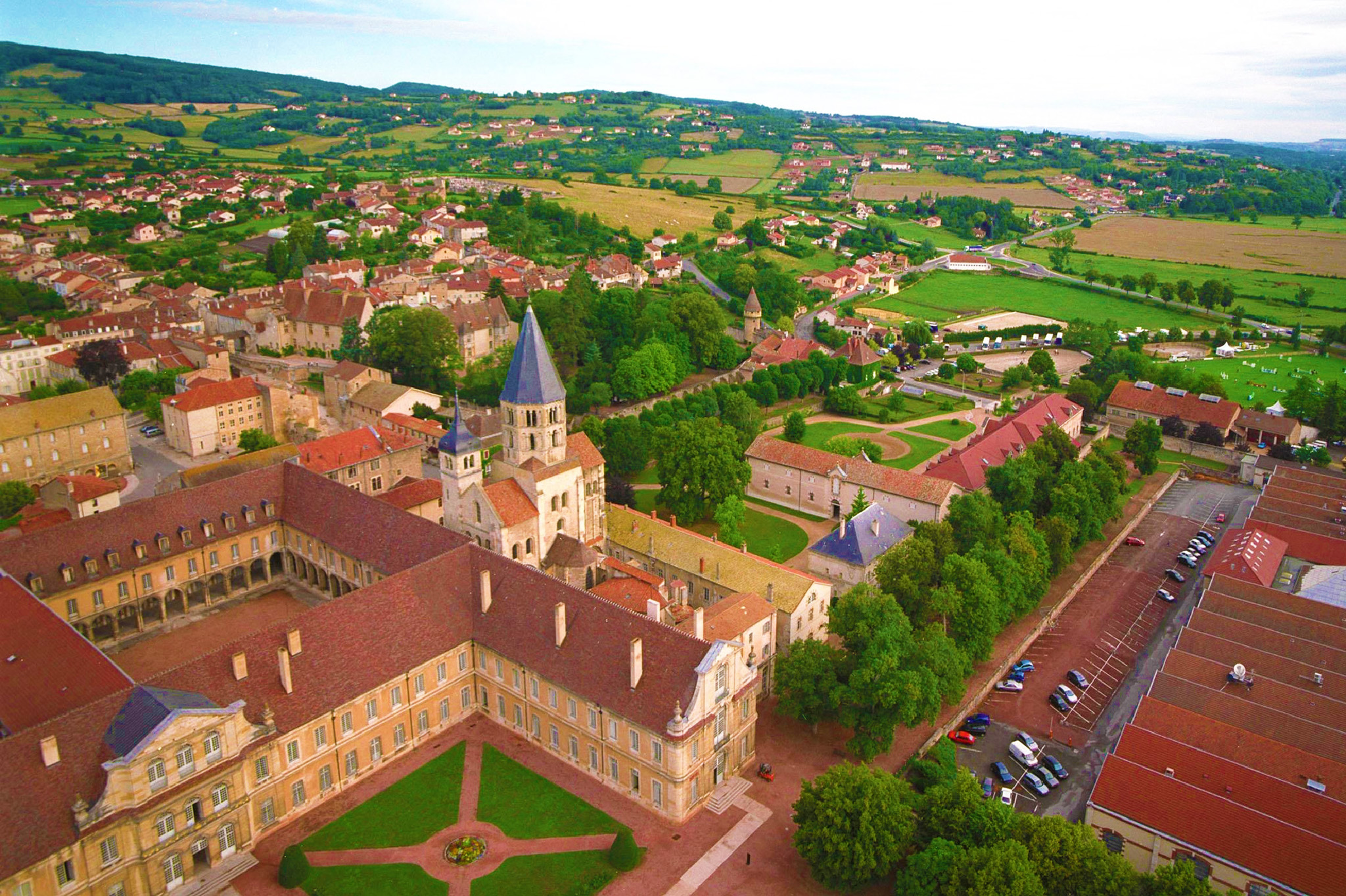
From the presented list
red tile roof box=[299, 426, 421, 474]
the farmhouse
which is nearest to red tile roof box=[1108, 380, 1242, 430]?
the farmhouse

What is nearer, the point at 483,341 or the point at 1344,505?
the point at 1344,505

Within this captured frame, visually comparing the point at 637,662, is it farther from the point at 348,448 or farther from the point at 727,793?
the point at 348,448

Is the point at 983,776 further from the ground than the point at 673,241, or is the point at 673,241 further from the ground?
the point at 673,241

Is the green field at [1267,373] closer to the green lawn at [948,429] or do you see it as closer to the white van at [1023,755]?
the green lawn at [948,429]

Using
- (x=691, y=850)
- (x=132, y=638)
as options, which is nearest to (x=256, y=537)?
(x=132, y=638)

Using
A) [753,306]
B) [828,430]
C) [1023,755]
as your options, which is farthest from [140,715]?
[753,306]

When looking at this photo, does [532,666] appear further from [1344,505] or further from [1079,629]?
[1344,505]
